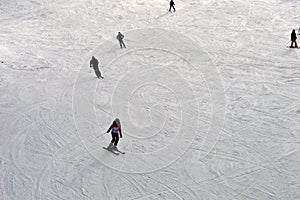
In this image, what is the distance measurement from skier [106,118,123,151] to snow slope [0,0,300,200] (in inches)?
14.6

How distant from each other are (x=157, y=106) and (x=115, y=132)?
377cm

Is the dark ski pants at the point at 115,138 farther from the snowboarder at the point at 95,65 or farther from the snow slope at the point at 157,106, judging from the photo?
the snowboarder at the point at 95,65

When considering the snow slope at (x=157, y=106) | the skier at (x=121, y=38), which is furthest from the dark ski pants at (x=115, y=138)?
the skier at (x=121, y=38)

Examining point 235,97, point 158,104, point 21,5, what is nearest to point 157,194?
point 158,104

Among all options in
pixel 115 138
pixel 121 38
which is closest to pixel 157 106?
pixel 115 138

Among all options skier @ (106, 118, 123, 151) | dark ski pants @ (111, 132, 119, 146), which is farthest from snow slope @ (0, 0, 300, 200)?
dark ski pants @ (111, 132, 119, 146)

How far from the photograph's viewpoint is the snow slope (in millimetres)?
12984

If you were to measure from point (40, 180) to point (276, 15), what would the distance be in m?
20.4

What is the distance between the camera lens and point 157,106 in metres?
17.0

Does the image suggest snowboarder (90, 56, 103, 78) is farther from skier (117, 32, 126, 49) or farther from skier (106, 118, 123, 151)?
skier (106, 118, 123, 151)

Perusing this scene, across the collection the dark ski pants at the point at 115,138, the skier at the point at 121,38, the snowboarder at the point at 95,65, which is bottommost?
the dark ski pants at the point at 115,138

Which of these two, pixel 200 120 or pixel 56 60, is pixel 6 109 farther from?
pixel 200 120

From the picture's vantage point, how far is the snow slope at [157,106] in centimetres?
1298

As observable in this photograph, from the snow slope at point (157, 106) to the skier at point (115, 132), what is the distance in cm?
37
